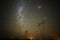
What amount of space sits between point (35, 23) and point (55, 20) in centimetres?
26

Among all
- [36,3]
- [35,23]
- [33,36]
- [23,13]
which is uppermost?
[36,3]

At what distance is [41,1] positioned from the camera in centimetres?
174

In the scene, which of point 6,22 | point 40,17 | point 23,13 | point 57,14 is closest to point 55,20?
point 57,14

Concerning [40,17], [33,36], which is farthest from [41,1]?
[33,36]

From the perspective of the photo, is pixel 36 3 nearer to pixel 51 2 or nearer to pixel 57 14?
pixel 51 2

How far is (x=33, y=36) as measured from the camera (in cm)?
175

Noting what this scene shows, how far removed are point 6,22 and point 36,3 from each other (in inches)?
17.8

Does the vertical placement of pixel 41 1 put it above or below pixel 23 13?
above

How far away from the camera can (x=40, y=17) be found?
5.73ft

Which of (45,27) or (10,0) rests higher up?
(10,0)

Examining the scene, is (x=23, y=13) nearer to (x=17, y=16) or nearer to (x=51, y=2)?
(x=17, y=16)

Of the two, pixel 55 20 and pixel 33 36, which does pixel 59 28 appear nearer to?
pixel 55 20

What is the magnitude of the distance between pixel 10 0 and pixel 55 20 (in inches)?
24.8

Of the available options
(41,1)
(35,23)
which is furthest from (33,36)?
(41,1)
